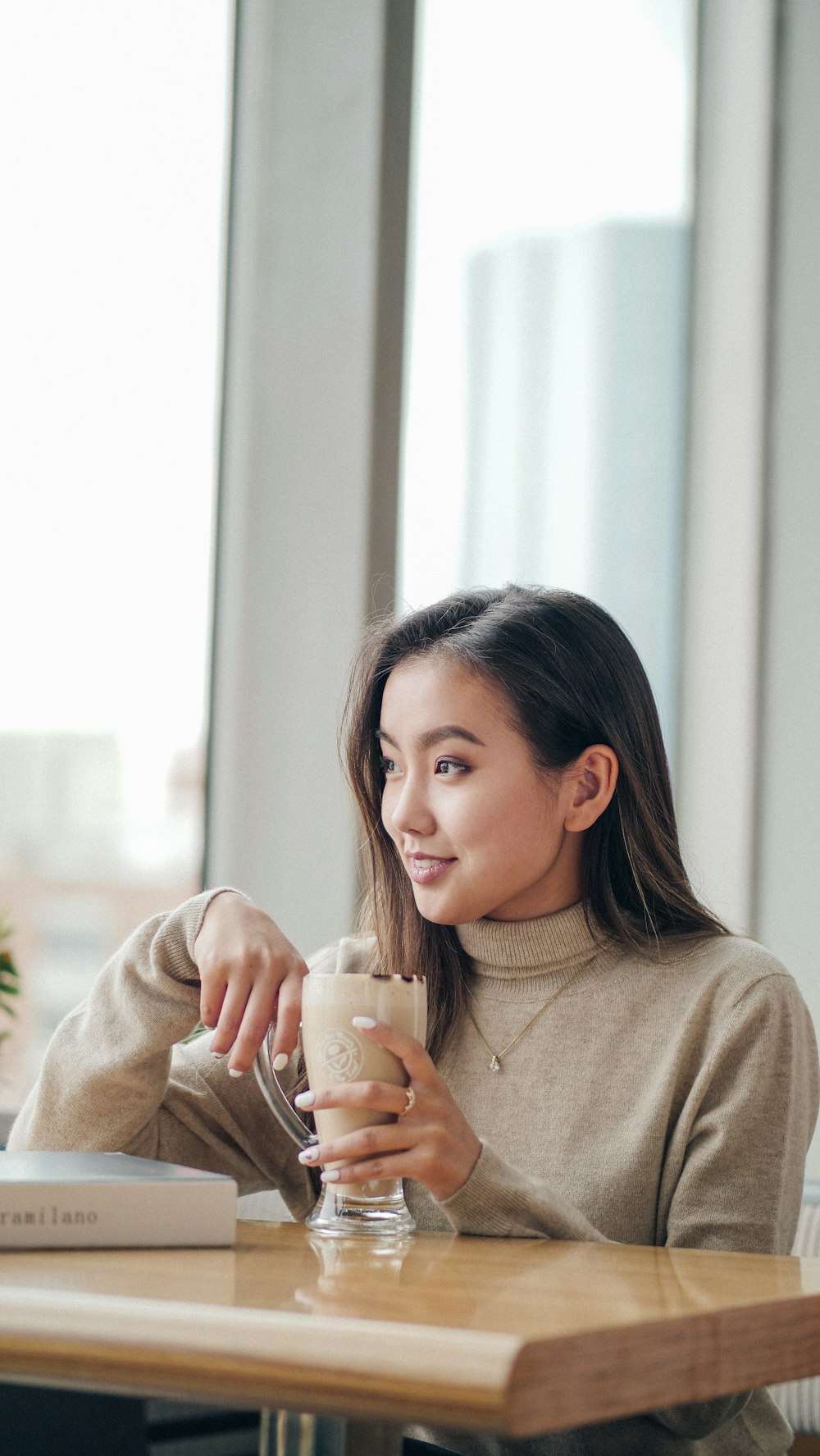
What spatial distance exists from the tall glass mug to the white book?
0.34 feet

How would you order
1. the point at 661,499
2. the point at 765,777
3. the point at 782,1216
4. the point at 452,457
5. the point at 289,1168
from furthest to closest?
the point at 661,499, the point at 765,777, the point at 452,457, the point at 289,1168, the point at 782,1216

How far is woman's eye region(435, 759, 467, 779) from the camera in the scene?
133 centimetres

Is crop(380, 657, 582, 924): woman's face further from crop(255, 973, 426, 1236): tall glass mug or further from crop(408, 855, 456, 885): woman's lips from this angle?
crop(255, 973, 426, 1236): tall glass mug

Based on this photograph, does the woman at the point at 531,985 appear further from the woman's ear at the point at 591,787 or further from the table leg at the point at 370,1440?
the table leg at the point at 370,1440

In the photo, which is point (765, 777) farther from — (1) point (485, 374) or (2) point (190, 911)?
(2) point (190, 911)

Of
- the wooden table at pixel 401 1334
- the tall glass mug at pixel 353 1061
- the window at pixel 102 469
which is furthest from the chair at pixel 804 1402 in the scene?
the window at pixel 102 469

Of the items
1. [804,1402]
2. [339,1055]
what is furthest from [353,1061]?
[804,1402]

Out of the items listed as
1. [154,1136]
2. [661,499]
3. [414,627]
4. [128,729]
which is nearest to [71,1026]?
[154,1136]

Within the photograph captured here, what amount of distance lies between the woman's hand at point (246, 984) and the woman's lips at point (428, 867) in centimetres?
17

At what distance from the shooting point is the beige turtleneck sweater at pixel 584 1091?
120 cm

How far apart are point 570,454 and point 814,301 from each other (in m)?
0.53

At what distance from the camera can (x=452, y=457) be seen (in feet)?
8.63

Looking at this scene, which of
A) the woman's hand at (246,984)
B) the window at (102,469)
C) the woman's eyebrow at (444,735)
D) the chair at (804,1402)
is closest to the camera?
the woman's hand at (246,984)

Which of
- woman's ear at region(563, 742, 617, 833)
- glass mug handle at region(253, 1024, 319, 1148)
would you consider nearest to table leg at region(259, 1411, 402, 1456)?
glass mug handle at region(253, 1024, 319, 1148)
